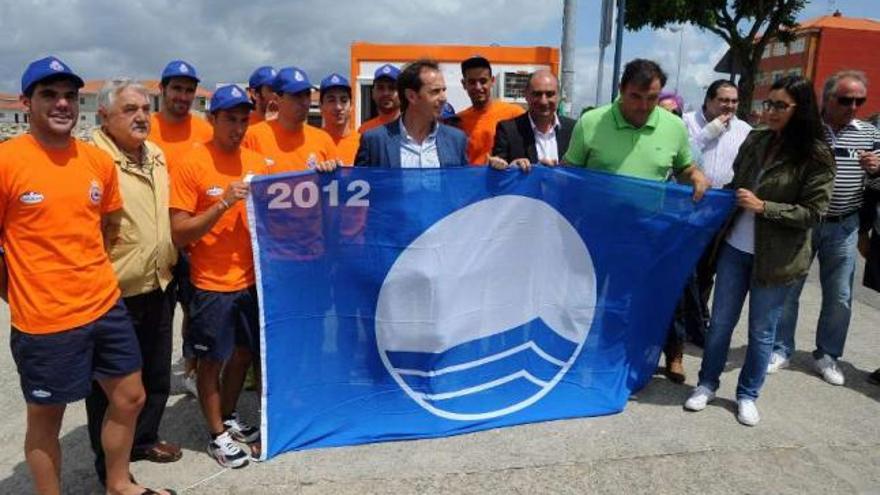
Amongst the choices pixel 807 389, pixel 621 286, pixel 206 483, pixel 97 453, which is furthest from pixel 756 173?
pixel 97 453

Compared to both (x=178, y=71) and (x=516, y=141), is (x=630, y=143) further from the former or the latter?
(x=178, y=71)

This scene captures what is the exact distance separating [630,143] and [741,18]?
2061cm

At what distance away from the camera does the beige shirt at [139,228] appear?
2.75 meters

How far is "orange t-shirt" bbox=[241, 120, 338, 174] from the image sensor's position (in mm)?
3646

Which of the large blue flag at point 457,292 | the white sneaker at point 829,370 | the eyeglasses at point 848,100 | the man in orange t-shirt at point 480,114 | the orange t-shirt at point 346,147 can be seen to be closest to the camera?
the large blue flag at point 457,292

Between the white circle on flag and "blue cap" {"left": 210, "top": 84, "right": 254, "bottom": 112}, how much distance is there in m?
1.08

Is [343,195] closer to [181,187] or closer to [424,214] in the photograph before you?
[424,214]

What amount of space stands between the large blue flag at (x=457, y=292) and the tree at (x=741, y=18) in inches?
759

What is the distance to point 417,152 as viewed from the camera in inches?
136

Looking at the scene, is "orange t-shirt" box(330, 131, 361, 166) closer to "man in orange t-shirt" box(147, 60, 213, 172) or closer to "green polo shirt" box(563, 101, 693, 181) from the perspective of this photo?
"man in orange t-shirt" box(147, 60, 213, 172)

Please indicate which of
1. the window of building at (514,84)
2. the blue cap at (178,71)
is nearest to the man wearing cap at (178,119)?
the blue cap at (178,71)

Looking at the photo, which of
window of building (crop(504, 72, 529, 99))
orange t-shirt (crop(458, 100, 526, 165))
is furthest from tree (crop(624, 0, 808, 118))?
orange t-shirt (crop(458, 100, 526, 165))

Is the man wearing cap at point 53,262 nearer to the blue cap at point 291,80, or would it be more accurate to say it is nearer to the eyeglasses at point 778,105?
the blue cap at point 291,80

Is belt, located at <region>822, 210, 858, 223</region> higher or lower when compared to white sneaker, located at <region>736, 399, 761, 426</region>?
higher
